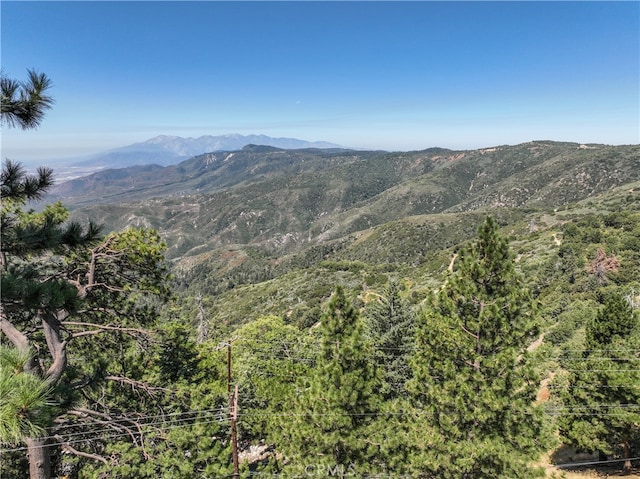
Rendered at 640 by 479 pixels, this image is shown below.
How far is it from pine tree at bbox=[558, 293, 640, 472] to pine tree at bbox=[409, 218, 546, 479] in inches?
215

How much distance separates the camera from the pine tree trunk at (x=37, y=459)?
591 centimetres

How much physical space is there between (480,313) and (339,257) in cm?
14218

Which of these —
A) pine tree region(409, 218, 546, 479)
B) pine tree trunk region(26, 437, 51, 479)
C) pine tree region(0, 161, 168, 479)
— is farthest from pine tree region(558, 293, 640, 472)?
pine tree trunk region(26, 437, 51, 479)

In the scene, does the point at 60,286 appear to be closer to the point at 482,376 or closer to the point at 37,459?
the point at 37,459

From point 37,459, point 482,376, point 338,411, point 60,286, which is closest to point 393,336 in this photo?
point 338,411

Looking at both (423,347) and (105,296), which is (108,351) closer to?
(105,296)

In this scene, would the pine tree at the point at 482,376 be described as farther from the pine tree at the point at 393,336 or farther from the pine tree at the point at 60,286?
the pine tree at the point at 60,286

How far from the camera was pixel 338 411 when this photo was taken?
10.9 meters

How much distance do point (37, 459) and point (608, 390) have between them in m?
17.8

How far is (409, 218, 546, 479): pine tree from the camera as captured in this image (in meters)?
9.91

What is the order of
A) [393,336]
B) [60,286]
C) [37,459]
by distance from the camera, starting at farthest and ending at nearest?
[393,336], [37,459], [60,286]

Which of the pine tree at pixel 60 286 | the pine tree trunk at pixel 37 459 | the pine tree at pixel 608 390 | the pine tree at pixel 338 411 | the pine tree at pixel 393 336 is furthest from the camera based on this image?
the pine tree at pixel 393 336

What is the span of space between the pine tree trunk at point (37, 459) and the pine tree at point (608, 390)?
54.7 ft

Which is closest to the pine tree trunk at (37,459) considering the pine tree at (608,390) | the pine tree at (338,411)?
the pine tree at (338,411)
